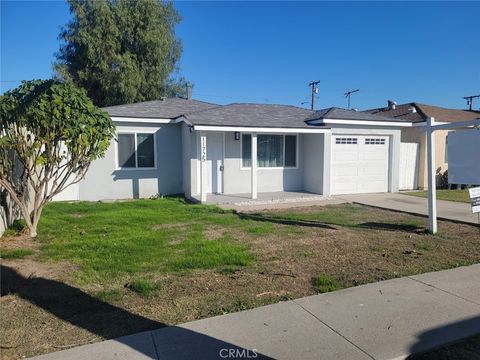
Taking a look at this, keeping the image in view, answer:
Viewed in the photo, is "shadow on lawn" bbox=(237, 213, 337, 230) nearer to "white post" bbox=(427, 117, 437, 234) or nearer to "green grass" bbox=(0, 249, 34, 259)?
"white post" bbox=(427, 117, 437, 234)

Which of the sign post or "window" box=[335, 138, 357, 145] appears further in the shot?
"window" box=[335, 138, 357, 145]

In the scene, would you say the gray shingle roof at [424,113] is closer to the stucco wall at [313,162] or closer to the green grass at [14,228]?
the stucco wall at [313,162]

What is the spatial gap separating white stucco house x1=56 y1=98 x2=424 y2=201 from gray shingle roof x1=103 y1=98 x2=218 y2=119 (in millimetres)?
38

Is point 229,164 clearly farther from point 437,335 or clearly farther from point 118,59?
point 118,59

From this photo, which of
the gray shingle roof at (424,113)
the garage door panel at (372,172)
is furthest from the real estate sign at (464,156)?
the gray shingle roof at (424,113)

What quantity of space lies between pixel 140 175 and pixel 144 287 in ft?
29.4

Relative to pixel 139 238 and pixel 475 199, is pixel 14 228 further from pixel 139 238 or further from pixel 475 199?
pixel 475 199

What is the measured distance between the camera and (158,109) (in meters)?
14.4

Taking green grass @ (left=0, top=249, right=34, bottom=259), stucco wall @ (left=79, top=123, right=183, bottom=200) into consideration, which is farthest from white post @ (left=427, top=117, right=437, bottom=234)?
stucco wall @ (left=79, top=123, right=183, bottom=200)

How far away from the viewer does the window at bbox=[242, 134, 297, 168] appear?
45.5 ft

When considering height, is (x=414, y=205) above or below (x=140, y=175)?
below

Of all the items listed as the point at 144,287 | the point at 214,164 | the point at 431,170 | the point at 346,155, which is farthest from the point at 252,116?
the point at 144,287

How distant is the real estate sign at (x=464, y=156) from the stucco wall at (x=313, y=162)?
20.1 feet

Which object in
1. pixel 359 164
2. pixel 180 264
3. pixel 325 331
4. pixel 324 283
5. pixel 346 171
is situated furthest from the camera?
pixel 359 164
